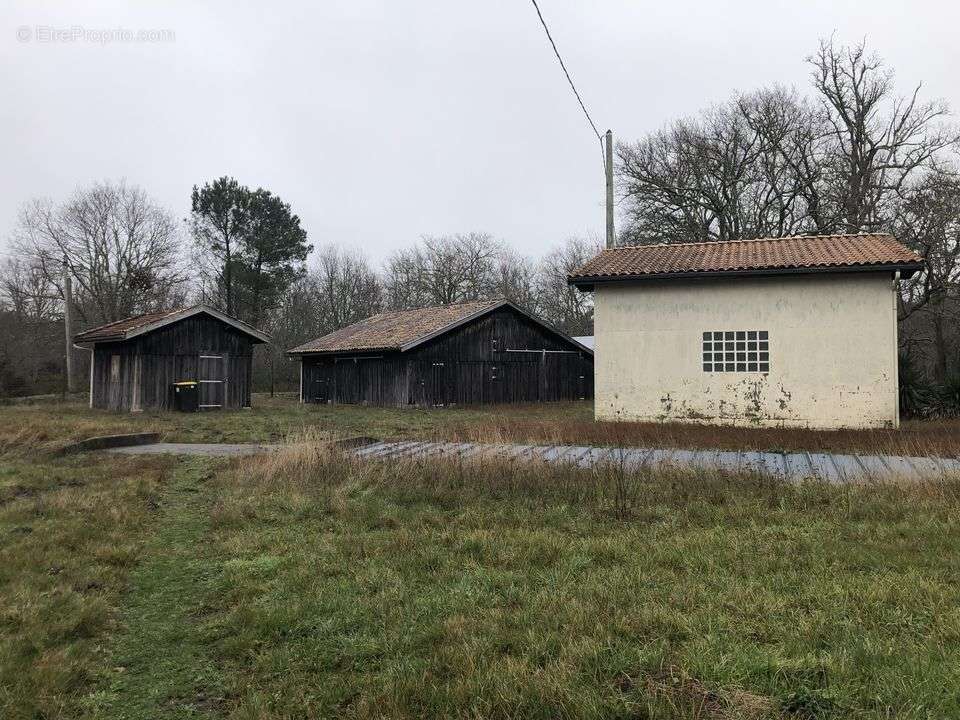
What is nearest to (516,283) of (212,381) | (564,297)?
(564,297)

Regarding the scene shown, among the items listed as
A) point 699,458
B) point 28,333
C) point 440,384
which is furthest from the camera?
point 28,333

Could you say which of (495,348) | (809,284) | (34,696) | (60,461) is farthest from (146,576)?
(495,348)

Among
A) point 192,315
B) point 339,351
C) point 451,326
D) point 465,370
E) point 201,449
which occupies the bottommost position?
point 201,449

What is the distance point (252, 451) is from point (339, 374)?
56.2ft

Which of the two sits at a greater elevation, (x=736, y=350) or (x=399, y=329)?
(x=399, y=329)

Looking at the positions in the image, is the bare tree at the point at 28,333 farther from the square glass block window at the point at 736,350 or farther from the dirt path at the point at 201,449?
the square glass block window at the point at 736,350

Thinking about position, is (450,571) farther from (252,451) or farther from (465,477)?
(252,451)

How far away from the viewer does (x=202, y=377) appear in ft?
79.6

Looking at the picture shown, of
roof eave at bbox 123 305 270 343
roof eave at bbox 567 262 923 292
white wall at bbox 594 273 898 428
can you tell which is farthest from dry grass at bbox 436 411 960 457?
roof eave at bbox 123 305 270 343

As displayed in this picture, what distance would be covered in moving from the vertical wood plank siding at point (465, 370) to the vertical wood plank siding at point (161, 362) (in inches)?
202

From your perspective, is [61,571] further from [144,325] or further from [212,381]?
[212,381]

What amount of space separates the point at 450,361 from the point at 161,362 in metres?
11.2

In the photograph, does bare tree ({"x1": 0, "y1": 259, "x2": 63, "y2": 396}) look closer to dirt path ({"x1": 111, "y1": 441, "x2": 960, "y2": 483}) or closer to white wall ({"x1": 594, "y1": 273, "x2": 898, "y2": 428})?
dirt path ({"x1": 111, "y1": 441, "x2": 960, "y2": 483})

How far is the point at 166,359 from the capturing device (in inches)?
917
